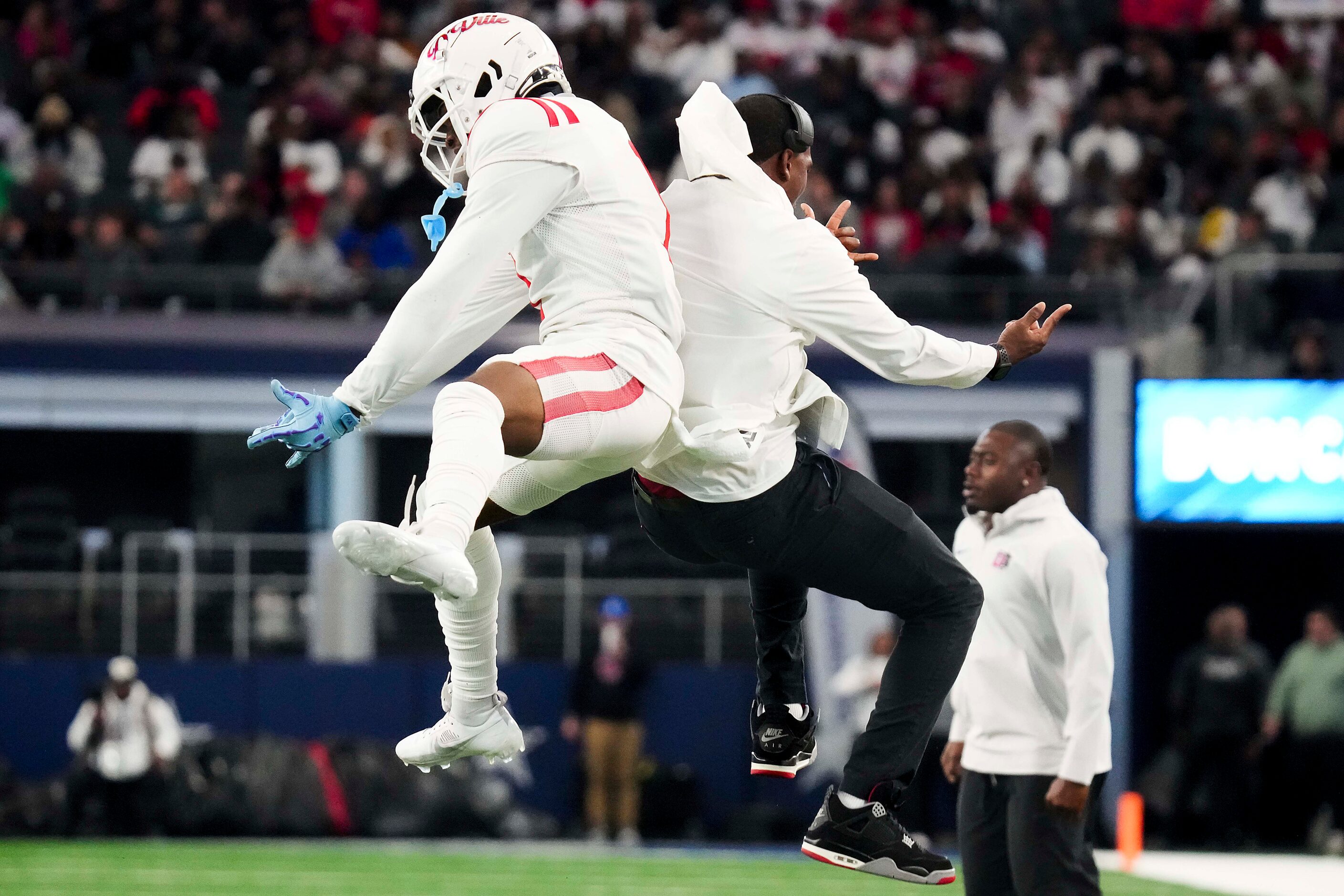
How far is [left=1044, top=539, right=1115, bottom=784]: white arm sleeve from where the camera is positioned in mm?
6727

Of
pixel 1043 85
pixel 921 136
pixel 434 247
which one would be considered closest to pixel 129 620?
pixel 921 136

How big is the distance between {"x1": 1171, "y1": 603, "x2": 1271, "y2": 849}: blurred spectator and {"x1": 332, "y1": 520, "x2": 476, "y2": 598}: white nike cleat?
38.6 ft

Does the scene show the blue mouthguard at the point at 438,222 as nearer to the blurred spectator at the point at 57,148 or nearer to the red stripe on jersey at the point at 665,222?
the red stripe on jersey at the point at 665,222

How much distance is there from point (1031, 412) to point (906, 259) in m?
1.68

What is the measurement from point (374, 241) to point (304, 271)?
648 mm

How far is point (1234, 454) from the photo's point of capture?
550 inches

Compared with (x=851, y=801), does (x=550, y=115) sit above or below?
above

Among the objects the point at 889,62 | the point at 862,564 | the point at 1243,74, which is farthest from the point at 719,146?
the point at 1243,74

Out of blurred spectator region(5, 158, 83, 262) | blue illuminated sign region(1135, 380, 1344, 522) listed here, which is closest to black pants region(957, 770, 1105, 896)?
blue illuminated sign region(1135, 380, 1344, 522)

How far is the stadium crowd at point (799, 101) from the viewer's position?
50.4ft

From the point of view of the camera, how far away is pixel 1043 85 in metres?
17.9

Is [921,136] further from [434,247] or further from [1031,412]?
[434,247]

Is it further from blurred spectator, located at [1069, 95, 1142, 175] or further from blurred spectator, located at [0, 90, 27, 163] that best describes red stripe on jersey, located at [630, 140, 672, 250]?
blurred spectator, located at [1069, 95, 1142, 175]

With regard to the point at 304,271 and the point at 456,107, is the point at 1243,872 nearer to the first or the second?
the point at 304,271
